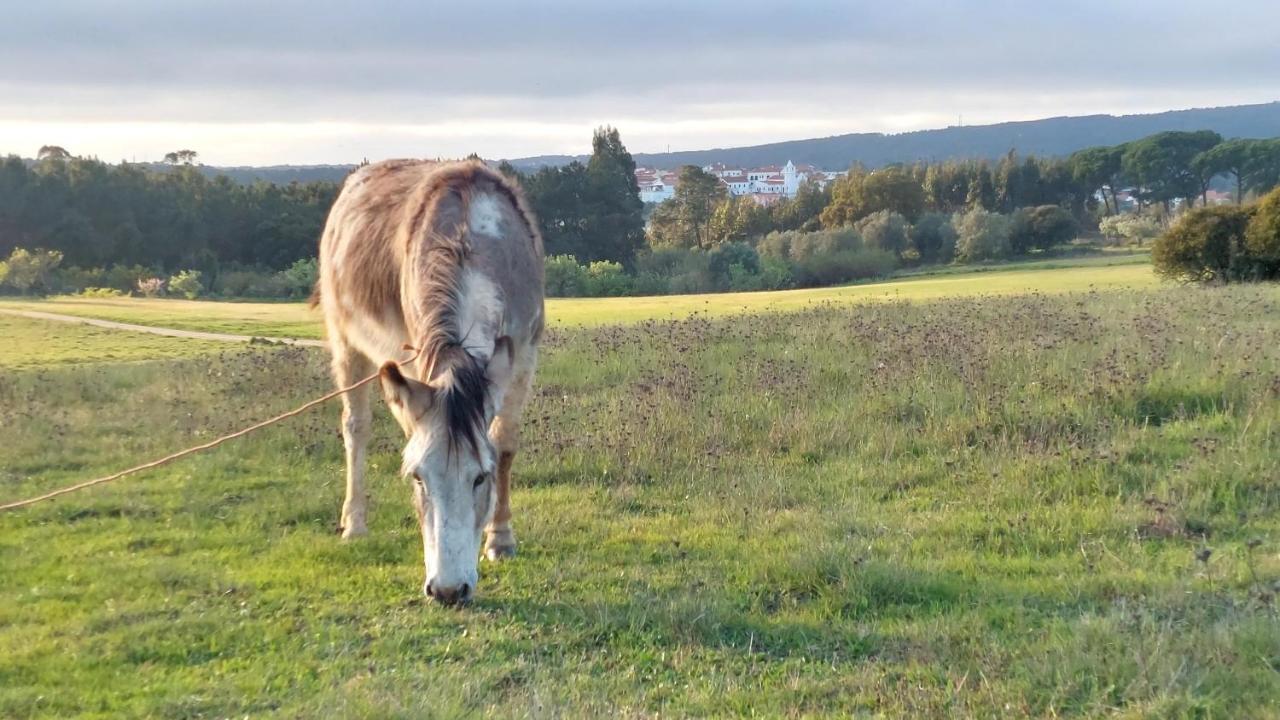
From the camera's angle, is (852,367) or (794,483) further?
(852,367)

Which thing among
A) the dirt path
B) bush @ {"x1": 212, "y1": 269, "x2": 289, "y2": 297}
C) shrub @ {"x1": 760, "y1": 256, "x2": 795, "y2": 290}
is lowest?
shrub @ {"x1": 760, "y1": 256, "x2": 795, "y2": 290}

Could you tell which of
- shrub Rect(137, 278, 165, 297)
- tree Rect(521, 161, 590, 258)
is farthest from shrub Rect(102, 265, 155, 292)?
tree Rect(521, 161, 590, 258)

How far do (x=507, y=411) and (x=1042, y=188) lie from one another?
97.1 metres

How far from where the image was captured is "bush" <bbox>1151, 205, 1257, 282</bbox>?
2966 centimetres

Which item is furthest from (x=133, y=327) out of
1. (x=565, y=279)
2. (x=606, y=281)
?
(x=606, y=281)

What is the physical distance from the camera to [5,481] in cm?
869

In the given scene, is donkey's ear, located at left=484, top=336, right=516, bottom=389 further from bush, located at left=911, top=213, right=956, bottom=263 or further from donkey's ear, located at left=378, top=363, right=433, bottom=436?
bush, located at left=911, top=213, right=956, bottom=263

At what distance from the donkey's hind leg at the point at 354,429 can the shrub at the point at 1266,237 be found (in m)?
29.5

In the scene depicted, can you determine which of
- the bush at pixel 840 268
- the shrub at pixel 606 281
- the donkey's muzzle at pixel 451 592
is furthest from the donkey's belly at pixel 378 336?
the bush at pixel 840 268

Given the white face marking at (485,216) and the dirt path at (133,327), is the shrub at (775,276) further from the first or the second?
the white face marking at (485,216)

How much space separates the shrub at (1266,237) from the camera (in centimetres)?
2841

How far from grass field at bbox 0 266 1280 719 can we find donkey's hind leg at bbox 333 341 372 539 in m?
0.26

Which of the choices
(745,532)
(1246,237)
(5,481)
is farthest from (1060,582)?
(1246,237)

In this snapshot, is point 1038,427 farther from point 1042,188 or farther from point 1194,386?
point 1042,188
